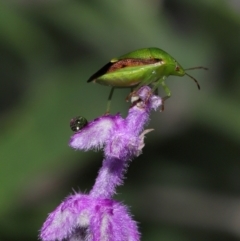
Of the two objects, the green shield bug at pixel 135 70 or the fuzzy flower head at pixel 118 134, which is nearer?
the fuzzy flower head at pixel 118 134

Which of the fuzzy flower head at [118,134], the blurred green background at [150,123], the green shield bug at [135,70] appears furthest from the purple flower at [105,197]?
the blurred green background at [150,123]

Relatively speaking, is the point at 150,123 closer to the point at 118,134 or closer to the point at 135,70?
the point at 135,70

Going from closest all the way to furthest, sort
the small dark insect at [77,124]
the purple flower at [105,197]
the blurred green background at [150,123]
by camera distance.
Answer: the purple flower at [105,197] → the small dark insect at [77,124] → the blurred green background at [150,123]

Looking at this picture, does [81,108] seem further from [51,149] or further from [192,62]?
[192,62]

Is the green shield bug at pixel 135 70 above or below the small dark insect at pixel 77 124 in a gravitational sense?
above

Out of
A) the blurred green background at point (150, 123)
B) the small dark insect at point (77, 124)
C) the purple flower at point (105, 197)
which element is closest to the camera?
the purple flower at point (105, 197)

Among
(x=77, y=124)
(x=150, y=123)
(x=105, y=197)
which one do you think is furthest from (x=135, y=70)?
(x=150, y=123)

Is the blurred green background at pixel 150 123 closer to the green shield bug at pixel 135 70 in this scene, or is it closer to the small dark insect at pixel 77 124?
the green shield bug at pixel 135 70
